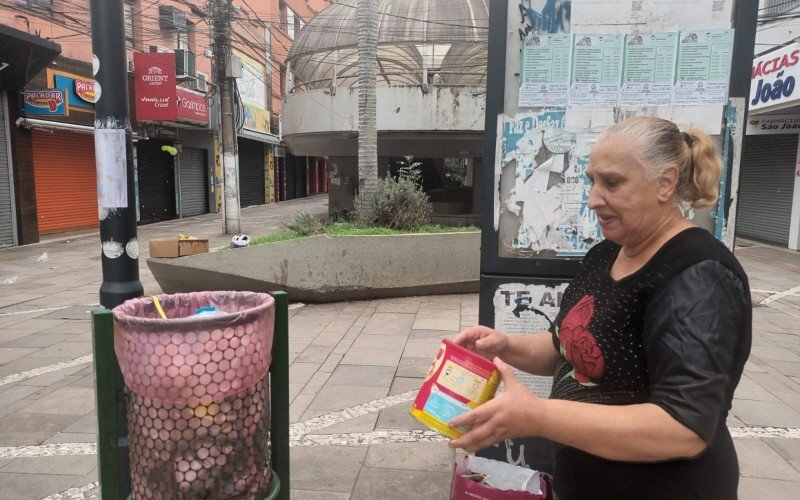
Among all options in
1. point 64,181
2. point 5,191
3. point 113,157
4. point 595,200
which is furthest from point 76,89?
point 595,200

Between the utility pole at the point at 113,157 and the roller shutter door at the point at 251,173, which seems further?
the roller shutter door at the point at 251,173

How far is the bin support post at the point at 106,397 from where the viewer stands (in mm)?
1607

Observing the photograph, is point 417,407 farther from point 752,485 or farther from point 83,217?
point 83,217

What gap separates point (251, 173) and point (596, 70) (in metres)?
24.7

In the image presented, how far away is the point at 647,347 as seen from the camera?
1.29m

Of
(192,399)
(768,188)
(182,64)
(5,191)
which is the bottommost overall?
(192,399)

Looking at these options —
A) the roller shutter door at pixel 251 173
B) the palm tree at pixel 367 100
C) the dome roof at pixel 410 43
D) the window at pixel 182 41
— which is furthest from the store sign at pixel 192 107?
the palm tree at pixel 367 100

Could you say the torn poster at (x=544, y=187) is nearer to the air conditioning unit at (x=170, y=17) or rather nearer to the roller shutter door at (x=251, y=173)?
the air conditioning unit at (x=170, y=17)

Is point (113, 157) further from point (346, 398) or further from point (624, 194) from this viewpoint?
point (346, 398)

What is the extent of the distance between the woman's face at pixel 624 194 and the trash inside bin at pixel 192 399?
3.27 ft

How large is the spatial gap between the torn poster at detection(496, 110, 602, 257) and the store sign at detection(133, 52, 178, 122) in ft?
46.5

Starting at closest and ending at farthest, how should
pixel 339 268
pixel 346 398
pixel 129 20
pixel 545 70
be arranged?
pixel 545 70
pixel 346 398
pixel 339 268
pixel 129 20

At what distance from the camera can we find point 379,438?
3.53 metres

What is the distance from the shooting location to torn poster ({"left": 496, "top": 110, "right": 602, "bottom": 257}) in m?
2.46
